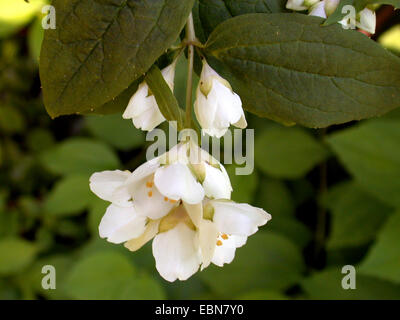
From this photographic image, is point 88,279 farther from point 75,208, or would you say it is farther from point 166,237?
point 166,237

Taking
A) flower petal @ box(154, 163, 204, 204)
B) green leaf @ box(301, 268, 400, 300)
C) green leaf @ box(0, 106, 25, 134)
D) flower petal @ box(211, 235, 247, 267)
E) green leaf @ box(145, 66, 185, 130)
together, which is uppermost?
green leaf @ box(145, 66, 185, 130)

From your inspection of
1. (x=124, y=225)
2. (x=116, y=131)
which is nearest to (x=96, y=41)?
(x=124, y=225)

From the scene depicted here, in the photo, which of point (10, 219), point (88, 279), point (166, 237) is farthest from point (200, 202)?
point (10, 219)

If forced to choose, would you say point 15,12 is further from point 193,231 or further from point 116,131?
point 193,231

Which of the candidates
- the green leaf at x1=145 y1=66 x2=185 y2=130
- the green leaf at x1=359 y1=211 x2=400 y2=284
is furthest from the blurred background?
the green leaf at x1=145 y1=66 x2=185 y2=130

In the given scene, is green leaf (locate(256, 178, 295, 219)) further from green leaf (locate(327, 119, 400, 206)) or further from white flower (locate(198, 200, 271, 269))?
white flower (locate(198, 200, 271, 269))

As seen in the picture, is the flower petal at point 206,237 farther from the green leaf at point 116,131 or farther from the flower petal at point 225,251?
the green leaf at point 116,131

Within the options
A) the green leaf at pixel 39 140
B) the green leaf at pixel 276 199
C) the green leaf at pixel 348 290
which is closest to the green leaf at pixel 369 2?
the green leaf at pixel 348 290
